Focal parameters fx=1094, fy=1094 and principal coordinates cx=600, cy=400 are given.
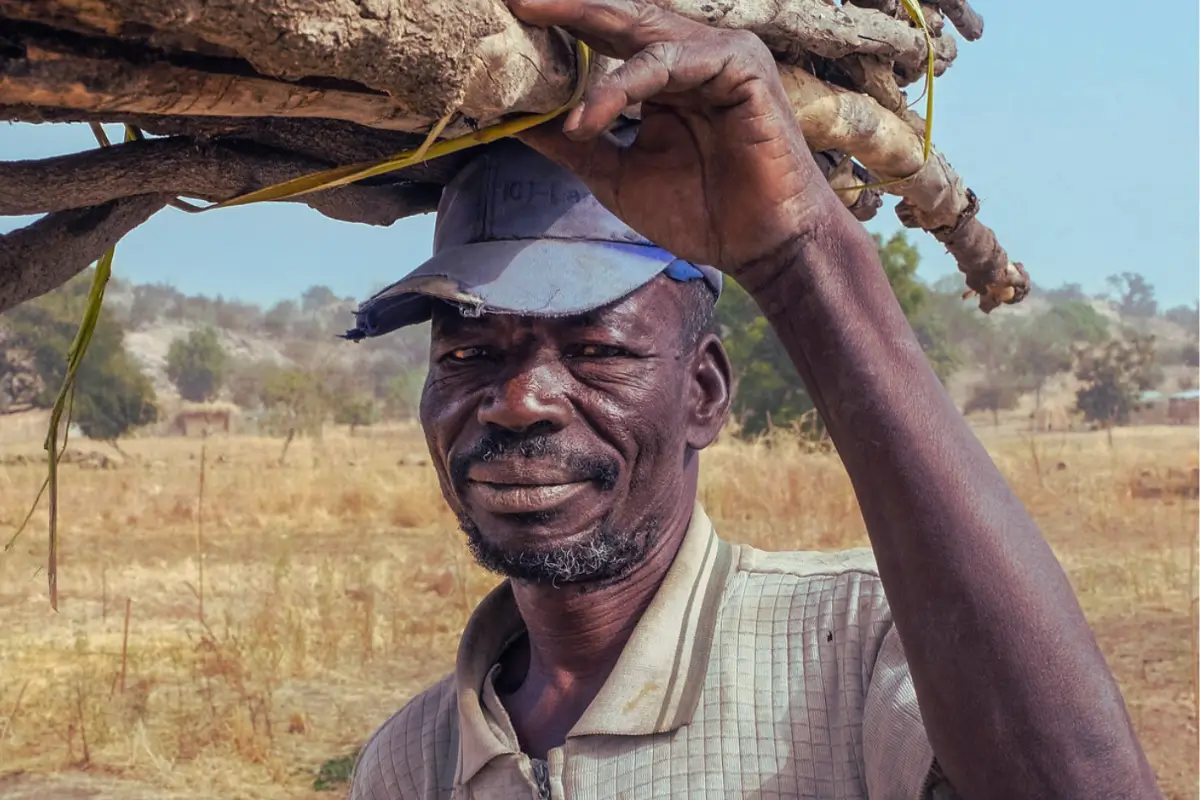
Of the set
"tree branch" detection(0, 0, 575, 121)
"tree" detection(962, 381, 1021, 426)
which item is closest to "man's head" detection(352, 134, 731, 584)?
"tree branch" detection(0, 0, 575, 121)

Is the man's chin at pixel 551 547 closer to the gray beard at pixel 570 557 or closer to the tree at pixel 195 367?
the gray beard at pixel 570 557

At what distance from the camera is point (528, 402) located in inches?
68.6

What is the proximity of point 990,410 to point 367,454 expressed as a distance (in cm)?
2393

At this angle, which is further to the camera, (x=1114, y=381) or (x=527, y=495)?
(x=1114, y=381)

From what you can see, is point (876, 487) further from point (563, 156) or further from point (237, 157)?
point (237, 157)

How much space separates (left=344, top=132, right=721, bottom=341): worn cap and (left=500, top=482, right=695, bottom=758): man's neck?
44 cm

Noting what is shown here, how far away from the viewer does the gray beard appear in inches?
69.7

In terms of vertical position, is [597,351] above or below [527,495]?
above

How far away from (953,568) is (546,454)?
74cm

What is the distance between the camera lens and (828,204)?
1.29 m

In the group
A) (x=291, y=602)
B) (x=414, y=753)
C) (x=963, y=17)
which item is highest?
(x=963, y=17)

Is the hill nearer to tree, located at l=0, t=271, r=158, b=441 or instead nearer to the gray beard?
tree, located at l=0, t=271, r=158, b=441

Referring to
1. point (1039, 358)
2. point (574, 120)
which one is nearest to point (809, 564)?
point (574, 120)

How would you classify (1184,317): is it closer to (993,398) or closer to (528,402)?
(993,398)
